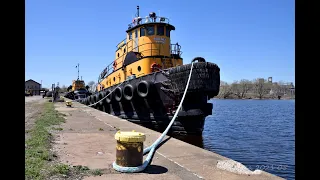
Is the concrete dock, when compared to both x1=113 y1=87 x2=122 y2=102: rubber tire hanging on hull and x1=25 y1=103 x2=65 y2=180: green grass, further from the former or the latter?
x1=113 y1=87 x2=122 y2=102: rubber tire hanging on hull

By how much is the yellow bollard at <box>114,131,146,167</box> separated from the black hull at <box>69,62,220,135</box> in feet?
24.0

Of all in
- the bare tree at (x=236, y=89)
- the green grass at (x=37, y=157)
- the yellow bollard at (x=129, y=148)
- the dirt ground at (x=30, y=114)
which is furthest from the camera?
the bare tree at (x=236, y=89)

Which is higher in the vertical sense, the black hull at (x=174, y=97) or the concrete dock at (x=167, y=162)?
the black hull at (x=174, y=97)

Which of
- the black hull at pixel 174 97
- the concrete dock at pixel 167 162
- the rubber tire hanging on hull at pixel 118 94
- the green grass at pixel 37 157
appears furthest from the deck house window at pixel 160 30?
the green grass at pixel 37 157

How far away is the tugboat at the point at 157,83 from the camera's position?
1162 cm

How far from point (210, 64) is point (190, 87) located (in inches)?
46.0

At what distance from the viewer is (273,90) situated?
445ft

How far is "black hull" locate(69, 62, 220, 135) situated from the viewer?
448 inches

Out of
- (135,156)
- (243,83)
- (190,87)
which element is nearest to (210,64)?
(190,87)

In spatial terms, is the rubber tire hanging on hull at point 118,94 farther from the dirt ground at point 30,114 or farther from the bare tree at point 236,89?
the bare tree at point 236,89

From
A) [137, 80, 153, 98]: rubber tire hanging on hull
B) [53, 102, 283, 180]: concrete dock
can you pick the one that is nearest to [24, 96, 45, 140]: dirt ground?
[53, 102, 283, 180]: concrete dock

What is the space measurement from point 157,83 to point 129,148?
8.99 metres

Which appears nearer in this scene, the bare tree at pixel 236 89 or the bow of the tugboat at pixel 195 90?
the bow of the tugboat at pixel 195 90
